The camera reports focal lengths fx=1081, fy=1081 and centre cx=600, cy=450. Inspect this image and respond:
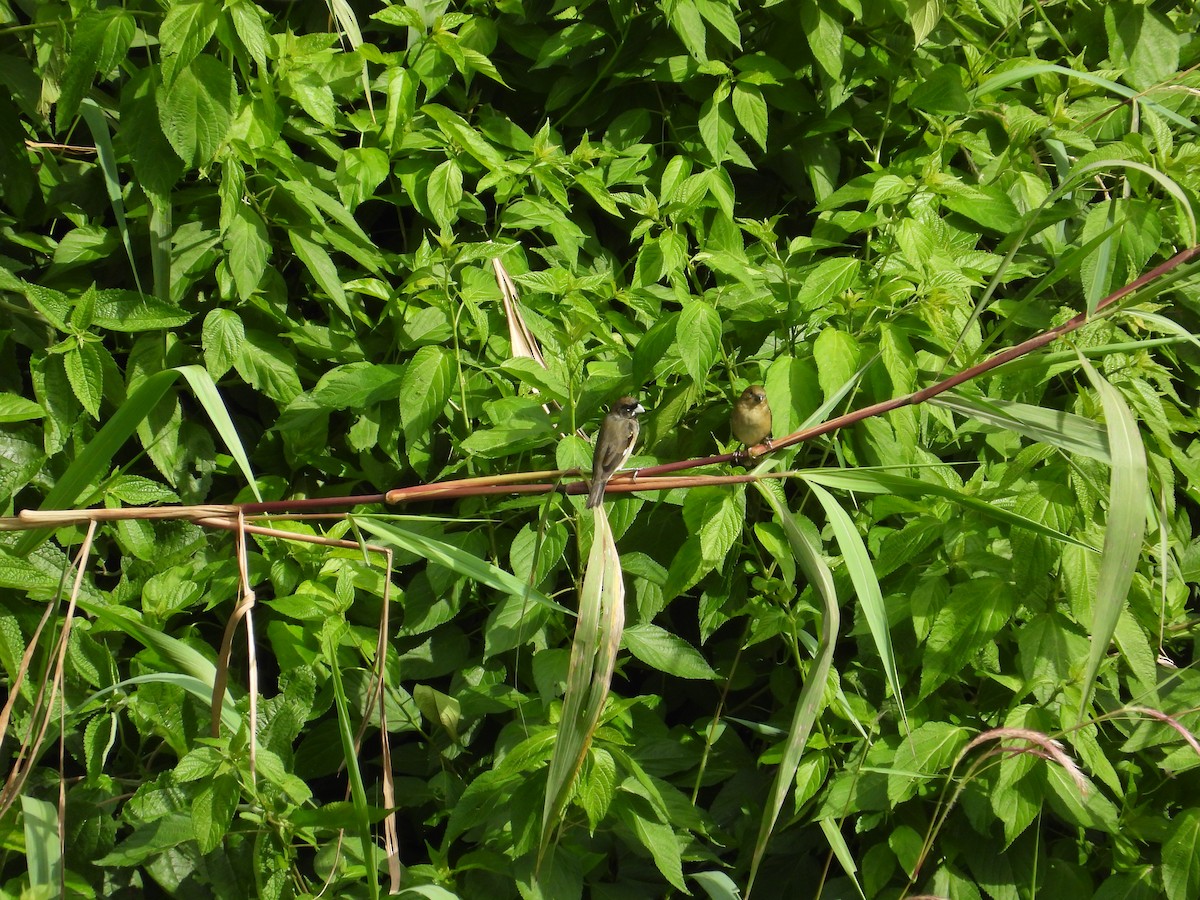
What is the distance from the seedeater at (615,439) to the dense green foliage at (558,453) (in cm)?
5

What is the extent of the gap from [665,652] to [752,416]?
590mm

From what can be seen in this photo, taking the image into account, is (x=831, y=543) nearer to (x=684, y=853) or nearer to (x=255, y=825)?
(x=684, y=853)

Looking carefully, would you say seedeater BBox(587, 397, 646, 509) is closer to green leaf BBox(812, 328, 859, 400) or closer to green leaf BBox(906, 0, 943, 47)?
green leaf BBox(812, 328, 859, 400)

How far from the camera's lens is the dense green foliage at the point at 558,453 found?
2260 mm

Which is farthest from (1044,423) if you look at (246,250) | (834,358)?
(246,250)

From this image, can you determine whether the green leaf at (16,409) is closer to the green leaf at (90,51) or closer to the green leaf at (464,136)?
the green leaf at (90,51)

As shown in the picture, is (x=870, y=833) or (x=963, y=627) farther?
(x=870, y=833)

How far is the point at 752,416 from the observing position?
257 cm

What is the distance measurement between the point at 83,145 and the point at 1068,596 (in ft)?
8.74

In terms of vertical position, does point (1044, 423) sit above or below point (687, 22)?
below

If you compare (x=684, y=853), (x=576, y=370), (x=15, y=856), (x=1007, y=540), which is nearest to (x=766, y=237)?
(x=576, y=370)

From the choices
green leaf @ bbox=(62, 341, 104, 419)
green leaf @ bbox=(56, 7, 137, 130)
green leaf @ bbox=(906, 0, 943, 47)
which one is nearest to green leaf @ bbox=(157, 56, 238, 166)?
green leaf @ bbox=(56, 7, 137, 130)

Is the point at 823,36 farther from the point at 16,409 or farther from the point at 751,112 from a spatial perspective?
the point at 16,409

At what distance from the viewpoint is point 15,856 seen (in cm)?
234
